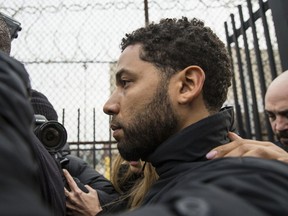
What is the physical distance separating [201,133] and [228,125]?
0.51 feet

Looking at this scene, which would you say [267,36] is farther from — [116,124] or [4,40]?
[4,40]

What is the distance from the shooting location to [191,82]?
158 centimetres

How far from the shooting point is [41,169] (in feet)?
3.84

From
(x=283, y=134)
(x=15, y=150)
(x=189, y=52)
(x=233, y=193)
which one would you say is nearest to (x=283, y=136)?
(x=283, y=134)

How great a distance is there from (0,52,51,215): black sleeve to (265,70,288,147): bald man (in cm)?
241

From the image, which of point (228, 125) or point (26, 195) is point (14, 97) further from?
point (228, 125)

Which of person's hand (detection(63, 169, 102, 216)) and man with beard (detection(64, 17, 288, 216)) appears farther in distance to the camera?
person's hand (detection(63, 169, 102, 216))

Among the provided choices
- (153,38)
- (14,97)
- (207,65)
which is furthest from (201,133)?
(14,97)

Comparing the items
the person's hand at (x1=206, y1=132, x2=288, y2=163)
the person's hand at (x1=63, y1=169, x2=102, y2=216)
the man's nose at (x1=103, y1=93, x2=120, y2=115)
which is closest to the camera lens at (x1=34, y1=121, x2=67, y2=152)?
the person's hand at (x1=63, y1=169, x2=102, y2=216)

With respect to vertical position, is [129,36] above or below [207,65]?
above

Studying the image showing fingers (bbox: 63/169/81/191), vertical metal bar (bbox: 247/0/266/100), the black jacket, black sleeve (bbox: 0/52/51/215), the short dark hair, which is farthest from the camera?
vertical metal bar (bbox: 247/0/266/100)

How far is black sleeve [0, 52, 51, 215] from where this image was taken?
376mm

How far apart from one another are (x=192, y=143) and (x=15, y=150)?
999 millimetres

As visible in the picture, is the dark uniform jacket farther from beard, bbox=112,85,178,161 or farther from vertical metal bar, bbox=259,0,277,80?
vertical metal bar, bbox=259,0,277,80
